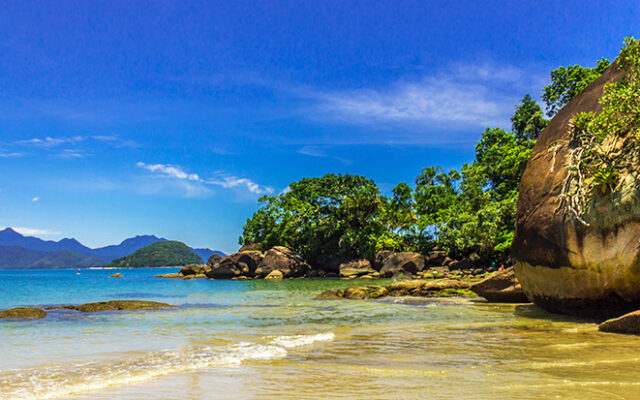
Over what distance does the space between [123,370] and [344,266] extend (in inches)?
1601

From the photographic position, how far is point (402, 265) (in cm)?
4116

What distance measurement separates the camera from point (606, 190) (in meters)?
9.54

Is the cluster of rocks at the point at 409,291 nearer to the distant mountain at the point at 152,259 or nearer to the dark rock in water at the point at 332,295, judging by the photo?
the dark rock in water at the point at 332,295

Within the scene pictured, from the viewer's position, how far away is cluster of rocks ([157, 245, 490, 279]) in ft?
132

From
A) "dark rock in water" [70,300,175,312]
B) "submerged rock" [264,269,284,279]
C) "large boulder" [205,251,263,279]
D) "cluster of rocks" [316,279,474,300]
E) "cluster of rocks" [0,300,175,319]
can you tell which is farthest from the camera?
"large boulder" [205,251,263,279]

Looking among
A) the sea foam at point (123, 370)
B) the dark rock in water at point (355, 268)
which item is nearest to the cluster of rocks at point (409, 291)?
the sea foam at point (123, 370)

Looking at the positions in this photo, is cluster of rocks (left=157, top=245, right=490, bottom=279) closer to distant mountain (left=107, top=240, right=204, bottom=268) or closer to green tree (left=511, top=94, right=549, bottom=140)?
green tree (left=511, top=94, right=549, bottom=140)

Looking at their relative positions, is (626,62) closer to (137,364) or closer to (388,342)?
(388,342)

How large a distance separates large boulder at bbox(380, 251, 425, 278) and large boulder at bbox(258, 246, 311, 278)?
9271 mm

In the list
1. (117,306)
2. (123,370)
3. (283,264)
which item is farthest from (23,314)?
(283,264)

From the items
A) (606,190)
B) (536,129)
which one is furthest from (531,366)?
(536,129)

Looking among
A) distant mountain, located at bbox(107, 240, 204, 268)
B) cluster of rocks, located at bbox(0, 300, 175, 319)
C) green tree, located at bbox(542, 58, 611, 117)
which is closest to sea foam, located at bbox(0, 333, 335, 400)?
cluster of rocks, located at bbox(0, 300, 175, 319)

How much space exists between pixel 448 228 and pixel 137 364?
3914cm

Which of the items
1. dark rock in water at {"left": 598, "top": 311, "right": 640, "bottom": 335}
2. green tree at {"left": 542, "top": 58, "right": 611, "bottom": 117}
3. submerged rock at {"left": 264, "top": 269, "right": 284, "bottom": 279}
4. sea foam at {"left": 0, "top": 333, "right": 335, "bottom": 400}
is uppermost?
green tree at {"left": 542, "top": 58, "right": 611, "bottom": 117}
